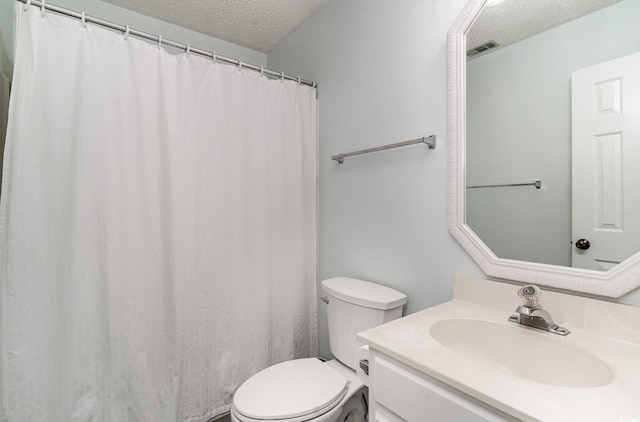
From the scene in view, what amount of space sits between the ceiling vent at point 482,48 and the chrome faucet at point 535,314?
85 centimetres

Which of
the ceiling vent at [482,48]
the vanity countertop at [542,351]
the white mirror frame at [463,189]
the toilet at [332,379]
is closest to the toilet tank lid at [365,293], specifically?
the toilet at [332,379]

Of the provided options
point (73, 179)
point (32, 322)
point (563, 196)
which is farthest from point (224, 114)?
point (563, 196)

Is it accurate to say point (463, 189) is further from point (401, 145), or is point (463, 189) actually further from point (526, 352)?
point (526, 352)

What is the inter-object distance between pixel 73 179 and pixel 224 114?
73cm

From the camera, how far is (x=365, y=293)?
136cm

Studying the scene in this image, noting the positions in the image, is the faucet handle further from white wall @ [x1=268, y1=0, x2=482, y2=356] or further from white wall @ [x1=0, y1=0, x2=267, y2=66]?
white wall @ [x1=0, y1=0, x2=267, y2=66]

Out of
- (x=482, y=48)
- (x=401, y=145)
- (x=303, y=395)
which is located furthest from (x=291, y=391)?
(x=482, y=48)

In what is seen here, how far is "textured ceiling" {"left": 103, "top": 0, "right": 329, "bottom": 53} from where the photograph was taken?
177 centimetres

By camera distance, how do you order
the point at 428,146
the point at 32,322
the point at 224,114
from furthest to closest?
the point at 224,114 < the point at 428,146 < the point at 32,322

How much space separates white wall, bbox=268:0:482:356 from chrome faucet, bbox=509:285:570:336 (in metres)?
0.24

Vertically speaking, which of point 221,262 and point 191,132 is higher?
point 191,132

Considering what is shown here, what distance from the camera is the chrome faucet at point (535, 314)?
2.84ft

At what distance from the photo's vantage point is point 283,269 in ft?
5.79

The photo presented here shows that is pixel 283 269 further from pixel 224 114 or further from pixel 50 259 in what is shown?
pixel 50 259
